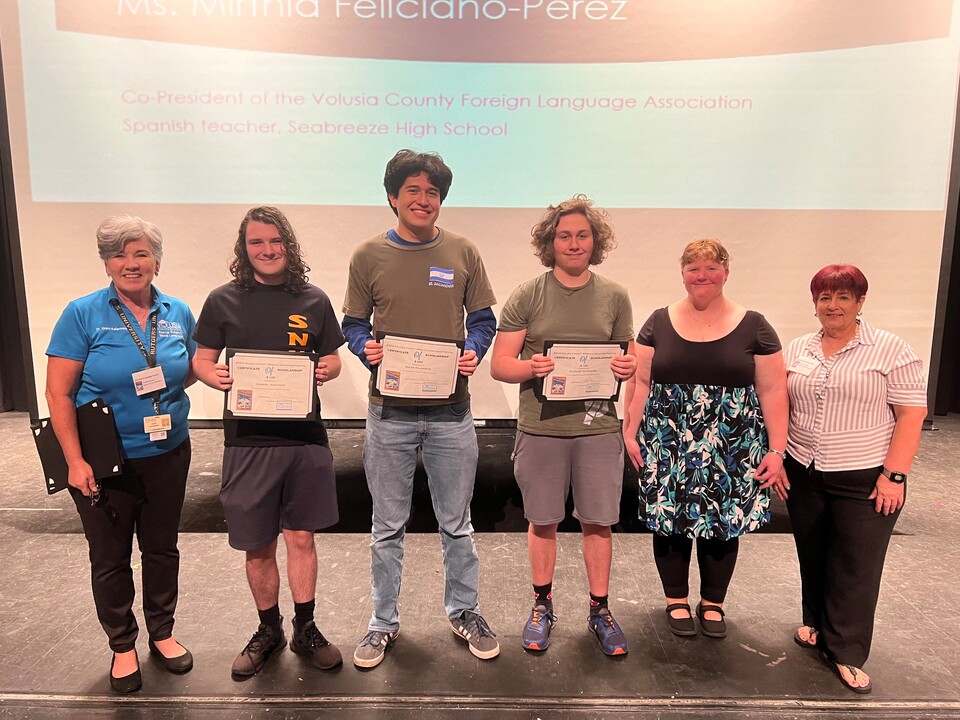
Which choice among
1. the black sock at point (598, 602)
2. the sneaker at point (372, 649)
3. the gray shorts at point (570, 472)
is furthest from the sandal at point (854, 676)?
the sneaker at point (372, 649)

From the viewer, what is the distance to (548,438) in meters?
2.22

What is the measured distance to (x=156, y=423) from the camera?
2.02 meters

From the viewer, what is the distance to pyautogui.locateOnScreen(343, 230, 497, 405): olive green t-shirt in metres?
2.09

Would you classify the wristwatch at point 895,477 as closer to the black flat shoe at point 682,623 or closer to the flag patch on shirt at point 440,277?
the black flat shoe at point 682,623

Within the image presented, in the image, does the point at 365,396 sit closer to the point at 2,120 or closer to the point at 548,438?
the point at 548,438

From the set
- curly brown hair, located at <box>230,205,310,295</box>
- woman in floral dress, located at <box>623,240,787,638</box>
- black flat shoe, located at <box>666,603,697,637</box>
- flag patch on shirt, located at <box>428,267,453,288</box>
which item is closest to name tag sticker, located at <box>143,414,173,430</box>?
curly brown hair, located at <box>230,205,310,295</box>

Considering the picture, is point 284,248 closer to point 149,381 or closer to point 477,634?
point 149,381

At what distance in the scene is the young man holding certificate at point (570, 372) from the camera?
2.13 meters

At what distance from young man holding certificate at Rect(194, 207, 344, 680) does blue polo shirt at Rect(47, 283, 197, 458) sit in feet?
0.40

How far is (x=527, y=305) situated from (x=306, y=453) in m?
→ 0.99

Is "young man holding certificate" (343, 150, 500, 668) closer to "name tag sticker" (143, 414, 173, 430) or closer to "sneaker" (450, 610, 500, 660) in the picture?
"sneaker" (450, 610, 500, 660)

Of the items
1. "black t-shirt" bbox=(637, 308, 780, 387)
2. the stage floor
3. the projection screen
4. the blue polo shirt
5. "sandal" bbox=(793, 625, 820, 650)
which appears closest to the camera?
the blue polo shirt

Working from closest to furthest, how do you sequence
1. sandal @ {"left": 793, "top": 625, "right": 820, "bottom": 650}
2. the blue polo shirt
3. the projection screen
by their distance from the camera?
the blue polo shirt → sandal @ {"left": 793, "top": 625, "right": 820, "bottom": 650} → the projection screen

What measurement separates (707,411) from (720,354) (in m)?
0.23
